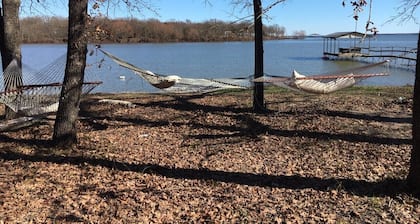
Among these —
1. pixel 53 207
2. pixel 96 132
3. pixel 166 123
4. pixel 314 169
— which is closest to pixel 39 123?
pixel 96 132

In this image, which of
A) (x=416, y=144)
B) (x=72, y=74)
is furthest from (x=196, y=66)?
(x=416, y=144)

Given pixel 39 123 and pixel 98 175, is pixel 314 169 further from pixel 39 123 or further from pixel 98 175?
pixel 39 123

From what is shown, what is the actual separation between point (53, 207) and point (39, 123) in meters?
2.87

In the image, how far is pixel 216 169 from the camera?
158 inches

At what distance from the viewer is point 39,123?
5.73 meters

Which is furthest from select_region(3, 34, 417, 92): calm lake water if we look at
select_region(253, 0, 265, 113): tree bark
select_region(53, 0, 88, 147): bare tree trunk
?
select_region(253, 0, 265, 113): tree bark

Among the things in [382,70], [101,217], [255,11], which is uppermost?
[255,11]

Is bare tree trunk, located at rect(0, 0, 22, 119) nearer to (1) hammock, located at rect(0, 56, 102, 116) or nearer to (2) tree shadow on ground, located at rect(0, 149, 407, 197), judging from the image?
(1) hammock, located at rect(0, 56, 102, 116)

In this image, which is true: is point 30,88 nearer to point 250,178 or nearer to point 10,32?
point 10,32

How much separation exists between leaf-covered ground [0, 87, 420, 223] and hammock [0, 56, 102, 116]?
30 centimetres

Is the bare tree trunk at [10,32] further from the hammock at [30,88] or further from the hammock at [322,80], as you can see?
the hammock at [322,80]

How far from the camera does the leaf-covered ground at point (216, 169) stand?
3.11 m

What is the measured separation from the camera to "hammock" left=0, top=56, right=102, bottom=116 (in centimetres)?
549

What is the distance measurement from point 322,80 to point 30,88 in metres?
4.28
